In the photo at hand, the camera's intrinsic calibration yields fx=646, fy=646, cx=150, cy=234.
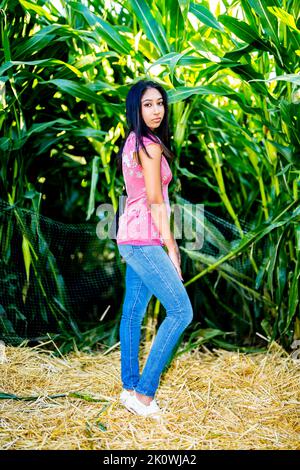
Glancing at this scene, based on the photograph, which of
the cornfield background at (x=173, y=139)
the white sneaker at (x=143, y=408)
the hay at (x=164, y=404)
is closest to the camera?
the hay at (x=164, y=404)

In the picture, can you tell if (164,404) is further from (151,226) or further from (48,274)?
(48,274)

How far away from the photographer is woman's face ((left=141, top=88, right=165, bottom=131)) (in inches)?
61.9

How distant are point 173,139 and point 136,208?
0.62m

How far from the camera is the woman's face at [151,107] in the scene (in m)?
1.57

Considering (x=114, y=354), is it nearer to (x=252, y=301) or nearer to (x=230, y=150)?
(x=252, y=301)

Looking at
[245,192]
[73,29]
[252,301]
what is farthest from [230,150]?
[73,29]

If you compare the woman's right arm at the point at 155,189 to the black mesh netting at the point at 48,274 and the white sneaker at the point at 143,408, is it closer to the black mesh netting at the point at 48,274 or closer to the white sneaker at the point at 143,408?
the white sneaker at the point at 143,408

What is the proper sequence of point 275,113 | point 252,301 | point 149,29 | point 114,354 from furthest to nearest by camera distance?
point 252,301, point 114,354, point 275,113, point 149,29

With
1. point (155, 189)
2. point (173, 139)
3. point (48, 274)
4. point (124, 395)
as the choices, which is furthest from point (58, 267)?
point (155, 189)

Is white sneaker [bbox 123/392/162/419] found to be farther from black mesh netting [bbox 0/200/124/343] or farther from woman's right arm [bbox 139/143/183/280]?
black mesh netting [bbox 0/200/124/343]

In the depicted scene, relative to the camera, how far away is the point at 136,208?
1592mm

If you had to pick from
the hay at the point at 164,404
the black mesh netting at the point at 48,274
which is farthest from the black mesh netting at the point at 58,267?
the hay at the point at 164,404
